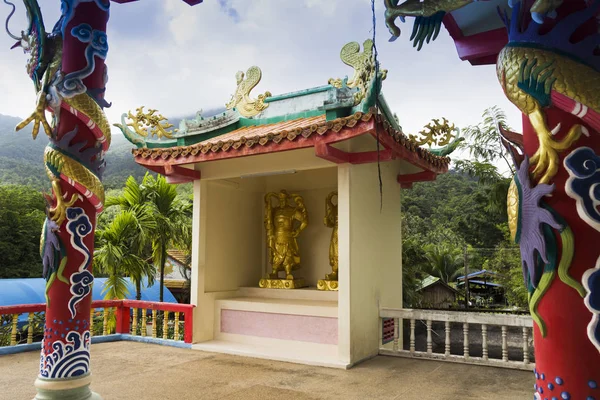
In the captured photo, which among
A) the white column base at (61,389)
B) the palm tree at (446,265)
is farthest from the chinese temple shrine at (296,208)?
the palm tree at (446,265)

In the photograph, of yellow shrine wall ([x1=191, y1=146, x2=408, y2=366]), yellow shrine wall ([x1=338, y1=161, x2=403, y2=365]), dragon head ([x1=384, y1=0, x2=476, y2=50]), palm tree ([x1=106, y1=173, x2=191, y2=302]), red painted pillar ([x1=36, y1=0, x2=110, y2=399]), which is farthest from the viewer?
palm tree ([x1=106, y1=173, x2=191, y2=302])

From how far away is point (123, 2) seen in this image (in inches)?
154

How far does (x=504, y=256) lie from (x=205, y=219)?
41.7 feet

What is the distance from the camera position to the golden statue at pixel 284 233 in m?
7.43

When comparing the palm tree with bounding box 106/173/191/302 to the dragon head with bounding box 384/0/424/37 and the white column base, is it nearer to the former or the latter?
the white column base

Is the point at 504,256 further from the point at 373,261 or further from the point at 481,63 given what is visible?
the point at 481,63

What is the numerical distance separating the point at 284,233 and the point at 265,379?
9.73 feet

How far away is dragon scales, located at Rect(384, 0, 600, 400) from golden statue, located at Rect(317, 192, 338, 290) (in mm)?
5098

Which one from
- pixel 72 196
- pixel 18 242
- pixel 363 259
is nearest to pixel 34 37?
pixel 72 196

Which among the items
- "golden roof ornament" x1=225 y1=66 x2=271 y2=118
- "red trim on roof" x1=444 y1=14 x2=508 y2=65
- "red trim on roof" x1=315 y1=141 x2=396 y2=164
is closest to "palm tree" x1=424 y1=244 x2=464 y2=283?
"golden roof ornament" x1=225 y1=66 x2=271 y2=118

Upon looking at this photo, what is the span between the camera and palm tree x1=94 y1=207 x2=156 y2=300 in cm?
852

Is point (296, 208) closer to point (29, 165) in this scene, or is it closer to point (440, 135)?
point (440, 135)

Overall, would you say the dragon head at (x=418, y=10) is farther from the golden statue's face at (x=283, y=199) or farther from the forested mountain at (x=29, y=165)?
the forested mountain at (x=29, y=165)

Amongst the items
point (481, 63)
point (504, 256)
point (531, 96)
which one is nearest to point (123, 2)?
point (481, 63)
